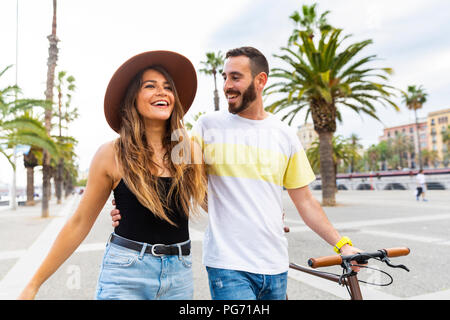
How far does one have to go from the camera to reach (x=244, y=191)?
192 cm

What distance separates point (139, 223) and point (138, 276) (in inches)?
8.3

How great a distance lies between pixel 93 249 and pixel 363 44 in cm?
1367

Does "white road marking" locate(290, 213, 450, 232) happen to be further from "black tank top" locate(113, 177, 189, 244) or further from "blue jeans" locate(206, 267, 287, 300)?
"black tank top" locate(113, 177, 189, 244)

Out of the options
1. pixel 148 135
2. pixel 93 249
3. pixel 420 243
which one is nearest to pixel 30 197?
pixel 93 249

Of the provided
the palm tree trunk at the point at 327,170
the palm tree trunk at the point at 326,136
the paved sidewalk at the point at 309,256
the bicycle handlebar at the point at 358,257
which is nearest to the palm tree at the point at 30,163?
the paved sidewalk at the point at 309,256

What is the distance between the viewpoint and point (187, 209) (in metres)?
1.62

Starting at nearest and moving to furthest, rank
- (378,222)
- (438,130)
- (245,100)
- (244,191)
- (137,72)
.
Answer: (137,72), (244,191), (245,100), (378,222), (438,130)

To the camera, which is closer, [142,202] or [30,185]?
[142,202]

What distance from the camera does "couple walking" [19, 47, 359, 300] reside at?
1492 millimetres

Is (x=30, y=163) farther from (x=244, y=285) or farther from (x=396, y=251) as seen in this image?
(x=396, y=251)

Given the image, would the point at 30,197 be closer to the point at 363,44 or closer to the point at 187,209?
the point at 363,44

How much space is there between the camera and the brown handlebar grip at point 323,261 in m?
1.56

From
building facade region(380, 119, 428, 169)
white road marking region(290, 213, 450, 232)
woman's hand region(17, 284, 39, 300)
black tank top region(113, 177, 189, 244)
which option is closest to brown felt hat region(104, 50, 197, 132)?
black tank top region(113, 177, 189, 244)

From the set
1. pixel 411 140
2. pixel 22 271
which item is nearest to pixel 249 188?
pixel 22 271
